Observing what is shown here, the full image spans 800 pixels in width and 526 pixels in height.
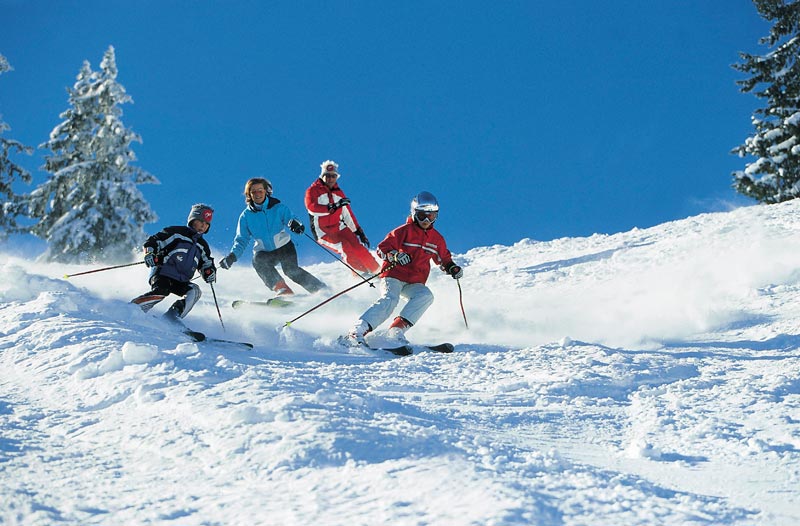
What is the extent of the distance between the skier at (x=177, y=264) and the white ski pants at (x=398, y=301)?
1891mm

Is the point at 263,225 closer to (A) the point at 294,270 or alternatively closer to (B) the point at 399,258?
(A) the point at 294,270

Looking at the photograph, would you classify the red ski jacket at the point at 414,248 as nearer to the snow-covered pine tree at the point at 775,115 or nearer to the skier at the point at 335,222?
the skier at the point at 335,222

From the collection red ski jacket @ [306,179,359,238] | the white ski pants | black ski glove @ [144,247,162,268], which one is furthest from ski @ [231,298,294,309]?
the white ski pants

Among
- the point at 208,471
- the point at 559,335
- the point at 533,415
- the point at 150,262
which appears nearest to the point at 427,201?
the point at 559,335

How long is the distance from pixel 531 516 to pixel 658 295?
8.14 m

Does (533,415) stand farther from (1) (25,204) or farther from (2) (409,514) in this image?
(1) (25,204)

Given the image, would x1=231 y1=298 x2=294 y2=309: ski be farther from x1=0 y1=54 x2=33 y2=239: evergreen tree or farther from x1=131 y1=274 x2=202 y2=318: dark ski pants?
x1=0 y1=54 x2=33 y2=239: evergreen tree

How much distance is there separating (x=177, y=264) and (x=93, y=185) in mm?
19403

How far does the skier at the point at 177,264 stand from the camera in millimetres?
7121

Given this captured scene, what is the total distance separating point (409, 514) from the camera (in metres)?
2.65

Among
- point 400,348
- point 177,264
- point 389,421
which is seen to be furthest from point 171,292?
point 389,421

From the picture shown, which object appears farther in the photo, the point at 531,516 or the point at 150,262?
the point at 150,262

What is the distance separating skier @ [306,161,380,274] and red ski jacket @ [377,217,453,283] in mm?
2394

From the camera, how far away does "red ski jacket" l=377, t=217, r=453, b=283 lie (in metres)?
7.70
